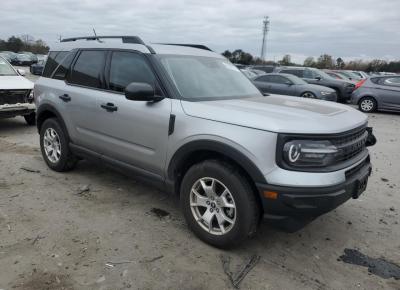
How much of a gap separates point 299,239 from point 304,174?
Answer: 113 cm

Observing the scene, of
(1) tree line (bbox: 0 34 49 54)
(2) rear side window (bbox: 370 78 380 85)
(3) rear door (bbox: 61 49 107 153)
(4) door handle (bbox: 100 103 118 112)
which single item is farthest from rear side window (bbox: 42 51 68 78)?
(1) tree line (bbox: 0 34 49 54)

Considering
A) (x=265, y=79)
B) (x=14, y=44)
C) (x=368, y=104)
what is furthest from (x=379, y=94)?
(x=14, y=44)

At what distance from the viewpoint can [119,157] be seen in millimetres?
4406

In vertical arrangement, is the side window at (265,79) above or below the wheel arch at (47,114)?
above

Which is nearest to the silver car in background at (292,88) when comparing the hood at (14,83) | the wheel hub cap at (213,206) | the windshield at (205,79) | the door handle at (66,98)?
the hood at (14,83)

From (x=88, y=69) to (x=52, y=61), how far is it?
104 centimetres

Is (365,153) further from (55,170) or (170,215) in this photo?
(55,170)

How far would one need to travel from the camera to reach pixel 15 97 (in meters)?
8.55

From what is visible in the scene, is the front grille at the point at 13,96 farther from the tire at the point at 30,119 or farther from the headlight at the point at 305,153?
the headlight at the point at 305,153

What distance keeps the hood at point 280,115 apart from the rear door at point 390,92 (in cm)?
1161

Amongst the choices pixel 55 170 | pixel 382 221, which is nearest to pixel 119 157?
pixel 55 170

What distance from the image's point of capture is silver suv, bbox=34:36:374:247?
119 inches

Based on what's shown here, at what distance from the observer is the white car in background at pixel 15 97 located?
27.4ft

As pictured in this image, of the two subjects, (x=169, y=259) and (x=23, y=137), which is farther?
(x=23, y=137)
